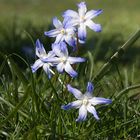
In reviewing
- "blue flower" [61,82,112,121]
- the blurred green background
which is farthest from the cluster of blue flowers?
the blurred green background

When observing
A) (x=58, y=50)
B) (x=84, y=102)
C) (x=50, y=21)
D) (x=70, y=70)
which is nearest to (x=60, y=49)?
(x=58, y=50)

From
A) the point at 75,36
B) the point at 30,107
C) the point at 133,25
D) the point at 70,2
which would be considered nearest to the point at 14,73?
the point at 30,107

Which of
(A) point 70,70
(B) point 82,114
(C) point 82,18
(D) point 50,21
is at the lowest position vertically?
(B) point 82,114

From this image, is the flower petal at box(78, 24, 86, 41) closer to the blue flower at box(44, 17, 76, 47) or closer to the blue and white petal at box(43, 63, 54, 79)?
the blue flower at box(44, 17, 76, 47)

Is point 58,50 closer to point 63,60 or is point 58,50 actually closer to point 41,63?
point 63,60

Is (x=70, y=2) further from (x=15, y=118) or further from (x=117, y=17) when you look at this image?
(x=15, y=118)

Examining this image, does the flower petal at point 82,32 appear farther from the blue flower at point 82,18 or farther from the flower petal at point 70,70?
the flower petal at point 70,70
